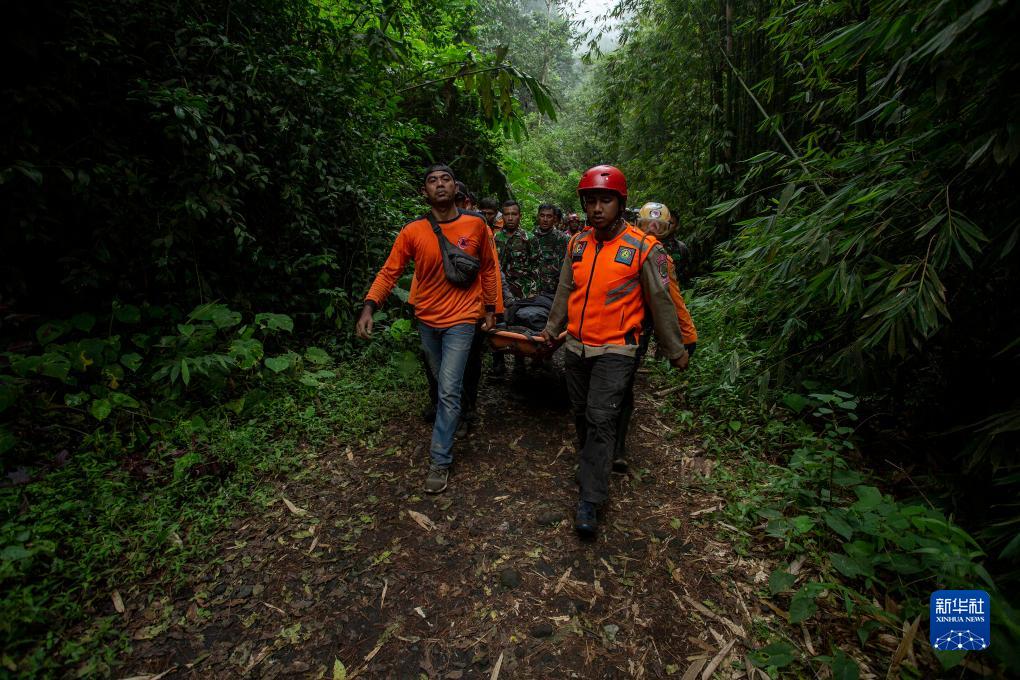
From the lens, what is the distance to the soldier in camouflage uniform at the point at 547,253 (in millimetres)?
5883

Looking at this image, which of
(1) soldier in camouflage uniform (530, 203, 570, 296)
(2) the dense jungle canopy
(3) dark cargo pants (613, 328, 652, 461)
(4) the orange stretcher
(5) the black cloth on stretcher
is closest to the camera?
(2) the dense jungle canopy

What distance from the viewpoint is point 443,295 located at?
357 cm

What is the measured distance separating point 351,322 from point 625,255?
3.67 metres

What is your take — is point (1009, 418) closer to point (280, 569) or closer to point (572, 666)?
point (572, 666)

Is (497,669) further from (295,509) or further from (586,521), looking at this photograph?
(295,509)

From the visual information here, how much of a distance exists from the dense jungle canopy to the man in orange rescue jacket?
88 centimetres

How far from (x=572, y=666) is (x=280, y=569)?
5.91ft

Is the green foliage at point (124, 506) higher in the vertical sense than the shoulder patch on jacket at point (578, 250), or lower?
lower

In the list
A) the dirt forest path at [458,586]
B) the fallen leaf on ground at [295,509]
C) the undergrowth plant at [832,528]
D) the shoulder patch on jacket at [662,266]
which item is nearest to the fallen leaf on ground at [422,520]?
the dirt forest path at [458,586]

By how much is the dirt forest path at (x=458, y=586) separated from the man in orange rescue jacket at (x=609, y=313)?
0.43 meters

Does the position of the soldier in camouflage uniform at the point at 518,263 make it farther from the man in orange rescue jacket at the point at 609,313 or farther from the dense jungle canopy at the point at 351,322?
the man in orange rescue jacket at the point at 609,313

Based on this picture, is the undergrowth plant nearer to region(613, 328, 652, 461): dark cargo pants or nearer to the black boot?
region(613, 328, 652, 461): dark cargo pants

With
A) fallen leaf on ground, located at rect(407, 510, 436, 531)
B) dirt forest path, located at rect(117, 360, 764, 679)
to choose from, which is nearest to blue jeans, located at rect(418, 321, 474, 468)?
dirt forest path, located at rect(117, 360, 764, 679)

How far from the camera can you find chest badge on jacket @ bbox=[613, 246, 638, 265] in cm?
289
